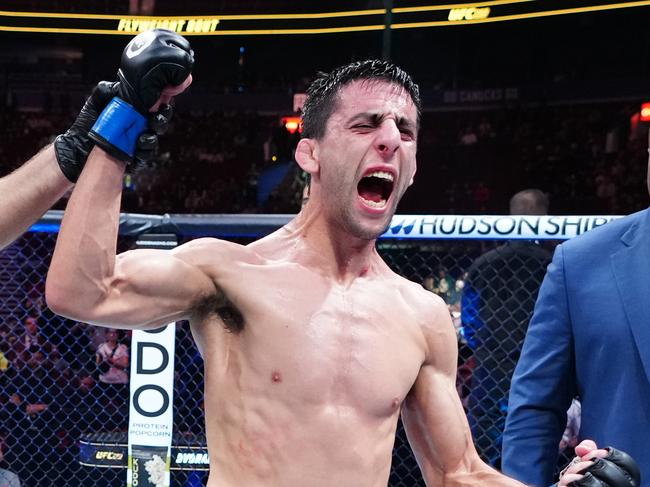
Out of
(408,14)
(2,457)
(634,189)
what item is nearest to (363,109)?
(2,457)

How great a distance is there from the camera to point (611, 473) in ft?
5.36

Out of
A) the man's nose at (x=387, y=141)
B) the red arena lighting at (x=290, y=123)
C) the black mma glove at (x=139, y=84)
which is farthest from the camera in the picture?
the red arena lighting at (x=290, y=123)

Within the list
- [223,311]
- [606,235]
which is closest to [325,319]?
[223,311]

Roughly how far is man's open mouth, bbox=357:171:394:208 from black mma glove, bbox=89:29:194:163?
0.49 metres

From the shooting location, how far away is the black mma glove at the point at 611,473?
163 cm

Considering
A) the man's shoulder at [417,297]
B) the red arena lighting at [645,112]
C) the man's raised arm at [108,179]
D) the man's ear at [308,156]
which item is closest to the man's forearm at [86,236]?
the man's raised arm at [108,179]

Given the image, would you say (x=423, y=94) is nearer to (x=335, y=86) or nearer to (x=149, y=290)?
(x=335, y=86)

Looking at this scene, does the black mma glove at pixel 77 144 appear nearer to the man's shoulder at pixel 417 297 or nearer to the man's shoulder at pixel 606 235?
the man's shoulder at pixel 417 297

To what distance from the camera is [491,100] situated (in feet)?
46.6

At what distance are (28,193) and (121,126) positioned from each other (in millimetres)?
193

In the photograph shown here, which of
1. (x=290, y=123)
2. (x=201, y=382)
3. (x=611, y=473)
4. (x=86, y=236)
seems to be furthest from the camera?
(x=290, y=123)

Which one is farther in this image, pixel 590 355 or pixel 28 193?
pixel 590 355

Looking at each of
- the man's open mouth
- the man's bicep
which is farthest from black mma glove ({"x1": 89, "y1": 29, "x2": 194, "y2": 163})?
the man's open mouth

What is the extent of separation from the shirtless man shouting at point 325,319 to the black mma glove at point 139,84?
50mm
